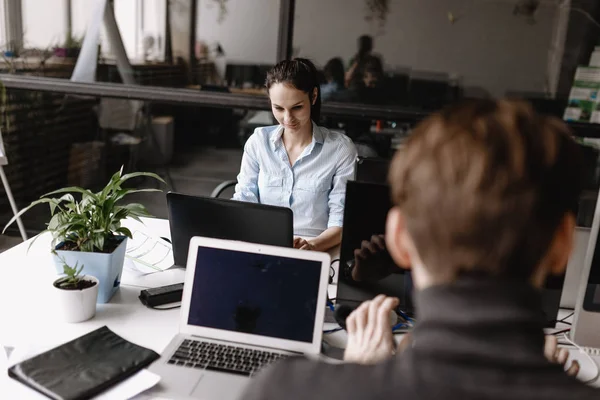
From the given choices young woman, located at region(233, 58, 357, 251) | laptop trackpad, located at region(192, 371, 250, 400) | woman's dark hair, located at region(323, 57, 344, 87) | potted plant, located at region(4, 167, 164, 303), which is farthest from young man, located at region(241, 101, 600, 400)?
woman's dark hair, located at region(323, 57, 344, 87)

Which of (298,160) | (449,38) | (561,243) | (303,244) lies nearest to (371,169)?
(303,244)

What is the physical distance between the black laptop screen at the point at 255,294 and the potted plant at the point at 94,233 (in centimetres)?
33

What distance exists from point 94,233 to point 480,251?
3.77ft

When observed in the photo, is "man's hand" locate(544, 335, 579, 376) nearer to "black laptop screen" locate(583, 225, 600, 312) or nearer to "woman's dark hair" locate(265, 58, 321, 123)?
"black laptop screen" locate(583, 225, 600, 312)

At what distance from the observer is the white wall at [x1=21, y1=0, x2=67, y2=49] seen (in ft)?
11.2

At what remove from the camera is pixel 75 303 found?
1358 mm

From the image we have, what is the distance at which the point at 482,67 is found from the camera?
3.42 m

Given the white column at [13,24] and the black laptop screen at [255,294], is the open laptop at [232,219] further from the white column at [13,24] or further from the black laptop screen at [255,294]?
the white column at [13,24]

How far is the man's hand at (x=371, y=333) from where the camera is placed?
3.38ft

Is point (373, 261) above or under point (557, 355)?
above

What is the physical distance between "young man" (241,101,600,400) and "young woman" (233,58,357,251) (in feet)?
4.82

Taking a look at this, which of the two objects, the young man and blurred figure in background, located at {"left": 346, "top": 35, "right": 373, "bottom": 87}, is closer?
the young man

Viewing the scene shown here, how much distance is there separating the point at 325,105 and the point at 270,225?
5.92 feet

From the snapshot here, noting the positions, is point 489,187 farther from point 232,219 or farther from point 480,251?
point 232,219
